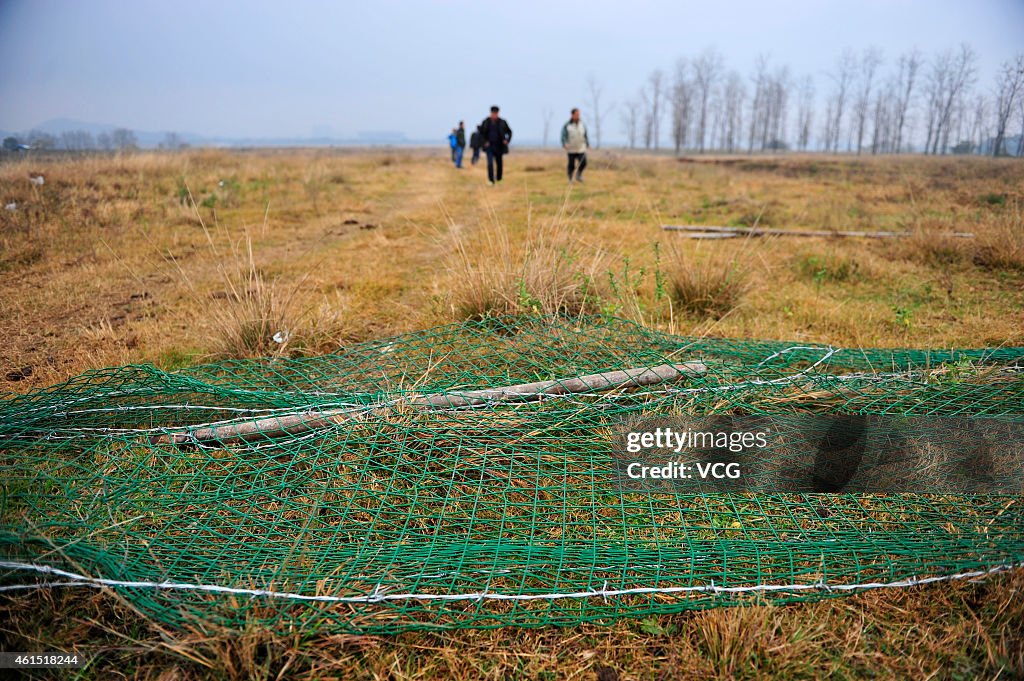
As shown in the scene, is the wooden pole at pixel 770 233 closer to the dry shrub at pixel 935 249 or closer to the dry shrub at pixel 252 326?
the dry shrub at pixel 935 249

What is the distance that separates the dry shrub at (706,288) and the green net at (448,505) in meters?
1.27

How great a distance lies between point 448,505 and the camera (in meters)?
2.04

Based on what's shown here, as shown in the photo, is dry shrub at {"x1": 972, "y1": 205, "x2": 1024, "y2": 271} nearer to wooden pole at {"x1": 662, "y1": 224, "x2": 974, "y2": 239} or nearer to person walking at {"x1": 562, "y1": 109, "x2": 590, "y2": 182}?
wooden pole at {"x1": 662, "y1": 224, "x2": 974, "y2": 239}

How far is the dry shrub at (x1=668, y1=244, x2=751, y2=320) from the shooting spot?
425 cm

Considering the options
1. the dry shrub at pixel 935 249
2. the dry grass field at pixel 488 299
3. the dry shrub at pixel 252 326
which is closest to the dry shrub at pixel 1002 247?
the dry grass field at pixel 488 299

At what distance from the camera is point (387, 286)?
16.3 feet

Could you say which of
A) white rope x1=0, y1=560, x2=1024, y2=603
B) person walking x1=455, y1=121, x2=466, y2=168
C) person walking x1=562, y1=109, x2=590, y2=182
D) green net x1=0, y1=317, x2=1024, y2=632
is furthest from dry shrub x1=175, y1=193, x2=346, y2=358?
person walking x1=455, y1=121, x2=466, y2=168

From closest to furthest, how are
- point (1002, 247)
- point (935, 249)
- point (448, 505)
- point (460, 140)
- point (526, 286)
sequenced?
point (448, 505)
point (526, 286)
point (1002, 247)
point (935, 249)
point (460, 140)

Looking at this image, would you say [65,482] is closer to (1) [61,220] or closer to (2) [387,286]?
(2) [387,286]

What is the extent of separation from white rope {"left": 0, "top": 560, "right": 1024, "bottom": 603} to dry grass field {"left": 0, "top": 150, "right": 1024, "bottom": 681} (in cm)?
4
